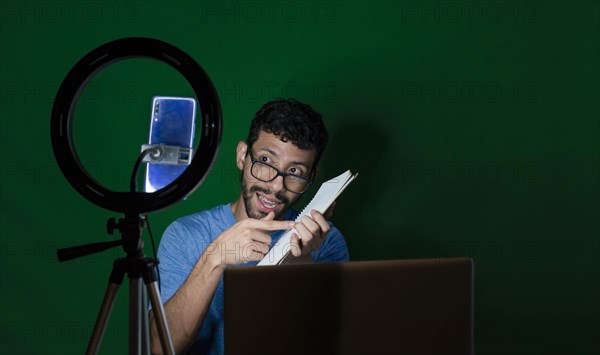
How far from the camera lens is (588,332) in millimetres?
2109

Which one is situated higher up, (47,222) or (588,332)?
(47,222)

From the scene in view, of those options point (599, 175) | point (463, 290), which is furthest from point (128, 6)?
point (599, 175)

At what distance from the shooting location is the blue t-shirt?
5.51ft

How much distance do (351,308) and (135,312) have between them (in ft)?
1.05

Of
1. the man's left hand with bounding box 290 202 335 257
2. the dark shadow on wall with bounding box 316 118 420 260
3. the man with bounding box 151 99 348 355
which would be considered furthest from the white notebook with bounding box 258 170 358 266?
the dark shadow on wall with bounding box 316 118 420 260

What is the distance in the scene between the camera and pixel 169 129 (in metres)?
1.03

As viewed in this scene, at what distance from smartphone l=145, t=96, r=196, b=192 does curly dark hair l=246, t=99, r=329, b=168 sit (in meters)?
0.69

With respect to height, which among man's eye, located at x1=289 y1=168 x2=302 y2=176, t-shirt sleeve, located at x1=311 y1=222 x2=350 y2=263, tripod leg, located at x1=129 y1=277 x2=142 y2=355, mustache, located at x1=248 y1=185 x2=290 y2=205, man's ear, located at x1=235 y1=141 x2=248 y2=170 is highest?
man's ear, located at x1=235 y1=141 x2=248 y2=170

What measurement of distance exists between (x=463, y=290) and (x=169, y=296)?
3.39 ft

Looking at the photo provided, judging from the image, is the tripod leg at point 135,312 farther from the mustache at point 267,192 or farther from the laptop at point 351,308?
the mustache at point 267,192

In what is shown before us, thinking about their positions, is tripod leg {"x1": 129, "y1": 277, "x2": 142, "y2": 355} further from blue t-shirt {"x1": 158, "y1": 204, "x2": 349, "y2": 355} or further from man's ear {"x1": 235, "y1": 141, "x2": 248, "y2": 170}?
man's ear {"x1": 235, "y1": 141, "x2": 248, "y2": 170}

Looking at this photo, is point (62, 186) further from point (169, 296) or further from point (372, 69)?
point (372, 69)

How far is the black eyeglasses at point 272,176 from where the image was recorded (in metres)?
1.75

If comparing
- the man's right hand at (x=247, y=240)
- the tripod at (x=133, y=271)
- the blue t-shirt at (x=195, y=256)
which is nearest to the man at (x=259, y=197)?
the blue t-shirt at (x=195, y=256)
